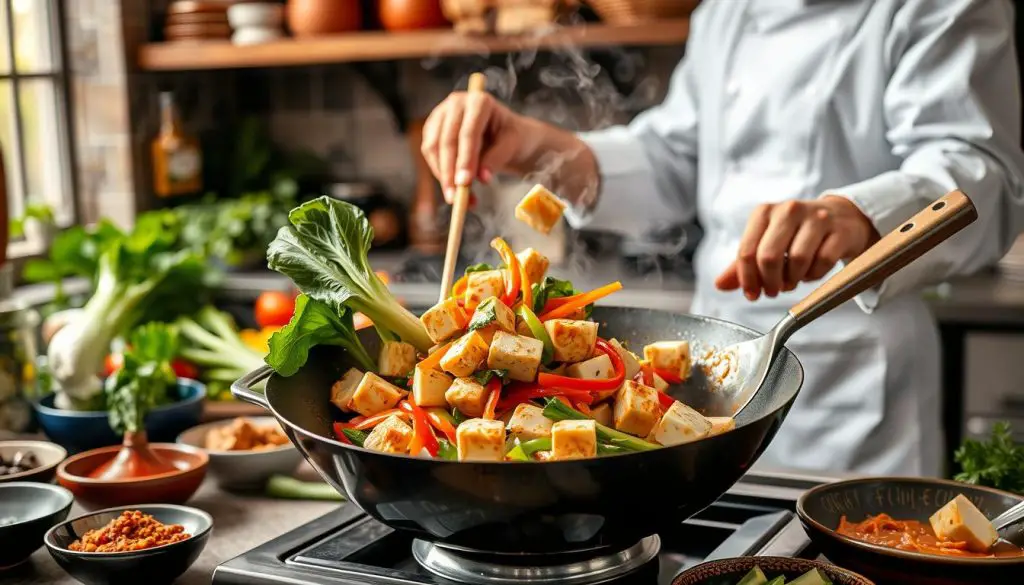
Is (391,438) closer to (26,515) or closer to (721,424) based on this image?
(721,424)

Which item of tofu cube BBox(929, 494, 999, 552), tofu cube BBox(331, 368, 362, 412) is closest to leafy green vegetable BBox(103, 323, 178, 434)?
tofu cube BBox(331, 368, 362, 412)

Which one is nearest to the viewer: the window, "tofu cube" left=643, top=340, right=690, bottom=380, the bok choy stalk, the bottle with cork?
"tofu cube" left=643, top=340, right=690, bottom=380

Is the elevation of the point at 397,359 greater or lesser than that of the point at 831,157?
lesser

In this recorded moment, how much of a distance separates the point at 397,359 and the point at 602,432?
0.26 meters

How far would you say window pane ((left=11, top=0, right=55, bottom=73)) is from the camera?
3154 mm

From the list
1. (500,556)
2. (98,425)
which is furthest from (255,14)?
(500,556)

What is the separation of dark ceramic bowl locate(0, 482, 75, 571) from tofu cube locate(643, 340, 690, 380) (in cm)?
67

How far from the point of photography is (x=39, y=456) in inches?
57.4

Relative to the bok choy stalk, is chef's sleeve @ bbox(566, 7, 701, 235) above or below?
above

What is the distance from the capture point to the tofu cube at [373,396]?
113 centimetres

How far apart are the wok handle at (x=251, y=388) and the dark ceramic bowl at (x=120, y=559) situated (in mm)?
170

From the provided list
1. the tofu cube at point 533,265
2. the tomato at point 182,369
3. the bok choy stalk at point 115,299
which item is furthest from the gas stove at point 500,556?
the tomato at point 182,369

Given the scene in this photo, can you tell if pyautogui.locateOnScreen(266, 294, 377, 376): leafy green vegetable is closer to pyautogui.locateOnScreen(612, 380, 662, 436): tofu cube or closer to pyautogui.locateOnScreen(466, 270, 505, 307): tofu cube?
pyautogui.locateOnScreen(466, 270, 505, 307): tofu cube

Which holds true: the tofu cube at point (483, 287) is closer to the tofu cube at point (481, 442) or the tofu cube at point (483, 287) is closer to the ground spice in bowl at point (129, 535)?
the tofu cube at point (481, 442)
